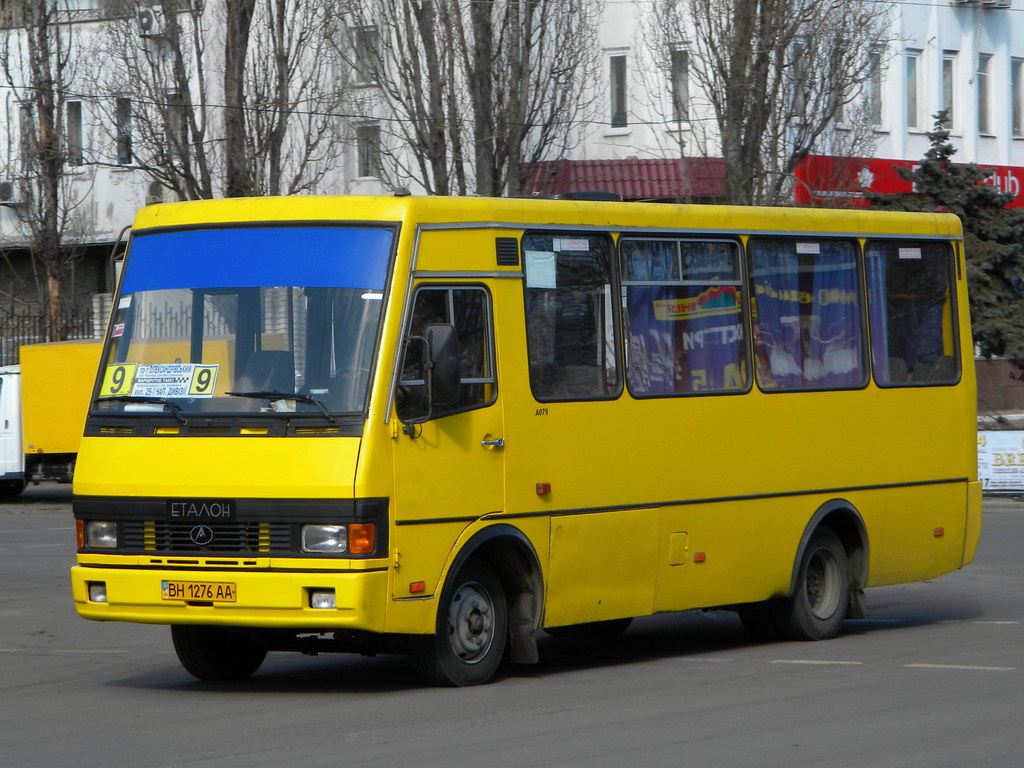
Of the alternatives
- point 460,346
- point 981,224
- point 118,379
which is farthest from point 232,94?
point 460,346

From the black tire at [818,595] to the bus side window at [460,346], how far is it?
3.25 metres

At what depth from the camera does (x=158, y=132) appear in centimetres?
3375

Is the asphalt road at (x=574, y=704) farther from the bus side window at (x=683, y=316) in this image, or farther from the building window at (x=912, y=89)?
the building window at (x=912, y=89)

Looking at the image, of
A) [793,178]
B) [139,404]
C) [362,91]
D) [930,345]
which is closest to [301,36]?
[362,91]

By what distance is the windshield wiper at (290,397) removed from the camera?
9336mm

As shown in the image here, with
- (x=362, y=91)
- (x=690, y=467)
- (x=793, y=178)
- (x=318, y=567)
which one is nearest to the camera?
(x=318, y=567)

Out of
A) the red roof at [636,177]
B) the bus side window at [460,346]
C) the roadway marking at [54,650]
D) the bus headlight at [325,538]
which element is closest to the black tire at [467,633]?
the bus headlight at [325,538]

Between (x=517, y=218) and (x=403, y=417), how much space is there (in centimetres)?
155

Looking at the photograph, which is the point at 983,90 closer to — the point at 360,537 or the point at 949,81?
the point at 949,81

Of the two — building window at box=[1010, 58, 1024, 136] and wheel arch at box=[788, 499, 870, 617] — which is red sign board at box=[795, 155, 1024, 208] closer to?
building window at box=[1010, 58, 1024, 136]

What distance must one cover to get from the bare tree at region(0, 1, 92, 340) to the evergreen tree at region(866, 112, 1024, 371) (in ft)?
54.5

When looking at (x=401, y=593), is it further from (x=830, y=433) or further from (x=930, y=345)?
(x=930, y=345)

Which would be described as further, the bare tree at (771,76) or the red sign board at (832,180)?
the red sign board at (832,180)

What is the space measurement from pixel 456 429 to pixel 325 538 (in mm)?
1031
